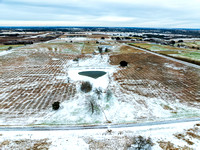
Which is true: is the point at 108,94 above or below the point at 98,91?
below

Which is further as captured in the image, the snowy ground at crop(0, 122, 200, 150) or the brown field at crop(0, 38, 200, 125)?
the brown field at crop(0, 38, 200, 125)

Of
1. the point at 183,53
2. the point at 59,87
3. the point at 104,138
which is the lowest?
the point at 104,138

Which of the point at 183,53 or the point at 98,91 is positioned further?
the point at 183,53

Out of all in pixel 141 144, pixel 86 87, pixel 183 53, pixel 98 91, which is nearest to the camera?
pixel 141 144

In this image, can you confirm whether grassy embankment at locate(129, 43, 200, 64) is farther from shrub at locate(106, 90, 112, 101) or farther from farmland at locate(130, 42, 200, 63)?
shrub at locate(106, 90, 112, 101)

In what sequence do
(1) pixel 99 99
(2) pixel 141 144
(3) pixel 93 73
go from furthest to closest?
(3) pixel 93 73
(1) pixel 99 99
(2) pixel 141 144

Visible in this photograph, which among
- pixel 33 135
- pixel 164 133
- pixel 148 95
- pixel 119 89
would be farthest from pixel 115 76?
pixel 33 135

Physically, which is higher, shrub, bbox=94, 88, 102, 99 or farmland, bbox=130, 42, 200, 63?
farmland, bbox=130, 42, 200, 63

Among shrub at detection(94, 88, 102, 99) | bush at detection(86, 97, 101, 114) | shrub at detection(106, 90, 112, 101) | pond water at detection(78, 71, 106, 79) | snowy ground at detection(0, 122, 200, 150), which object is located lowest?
snowy ground at detection(0, 122, 200, 150)

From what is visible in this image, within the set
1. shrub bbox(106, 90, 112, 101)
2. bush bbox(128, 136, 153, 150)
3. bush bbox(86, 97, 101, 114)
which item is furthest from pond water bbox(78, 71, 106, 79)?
bush bbox(128, 136, 153, 150)

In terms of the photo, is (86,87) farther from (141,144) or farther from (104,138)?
(141,144)

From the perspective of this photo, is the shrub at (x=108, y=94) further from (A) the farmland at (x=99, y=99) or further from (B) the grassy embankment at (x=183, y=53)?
(B) the grassy embankment at (x=183, y=53)

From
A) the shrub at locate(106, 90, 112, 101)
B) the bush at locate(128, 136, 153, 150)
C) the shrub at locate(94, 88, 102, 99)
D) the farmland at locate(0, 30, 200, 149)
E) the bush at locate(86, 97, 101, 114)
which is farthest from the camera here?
the shrub at locate(94, 88, 102, 99)

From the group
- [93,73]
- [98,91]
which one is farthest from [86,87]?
[93,73]
